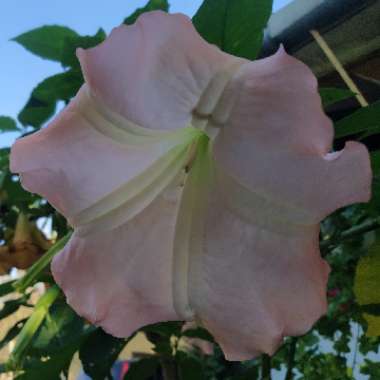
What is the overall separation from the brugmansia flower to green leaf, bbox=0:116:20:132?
97 centimetres

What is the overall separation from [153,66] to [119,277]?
21 cm

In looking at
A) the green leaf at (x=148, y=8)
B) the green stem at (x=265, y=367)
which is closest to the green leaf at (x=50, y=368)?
the green stem at (x=265, y=367)

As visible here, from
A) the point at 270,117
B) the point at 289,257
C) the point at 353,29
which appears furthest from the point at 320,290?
the point at 353,29

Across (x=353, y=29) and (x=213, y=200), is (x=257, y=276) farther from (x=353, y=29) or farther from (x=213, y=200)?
(x=353, y=29)

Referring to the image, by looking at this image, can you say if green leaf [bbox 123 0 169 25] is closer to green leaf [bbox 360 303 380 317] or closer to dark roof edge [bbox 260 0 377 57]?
dark roof edge [bbox 260 0 377 57]

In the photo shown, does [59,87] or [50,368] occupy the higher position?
[59,87]

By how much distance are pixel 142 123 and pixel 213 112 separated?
9 centimetres

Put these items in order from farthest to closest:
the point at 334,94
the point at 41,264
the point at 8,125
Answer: the point at 8,125 → the point at 41,264 → the point at 334,94

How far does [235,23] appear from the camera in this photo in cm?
62

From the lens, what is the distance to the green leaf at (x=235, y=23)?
0.62m

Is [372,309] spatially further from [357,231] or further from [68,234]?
[68,234]

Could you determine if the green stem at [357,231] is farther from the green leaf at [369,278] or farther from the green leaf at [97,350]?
the green leaf at [97,350]

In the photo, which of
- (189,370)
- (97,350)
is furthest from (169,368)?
(97,350)

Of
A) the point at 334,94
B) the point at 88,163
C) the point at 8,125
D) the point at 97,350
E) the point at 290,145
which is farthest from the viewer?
the point at 8,125
